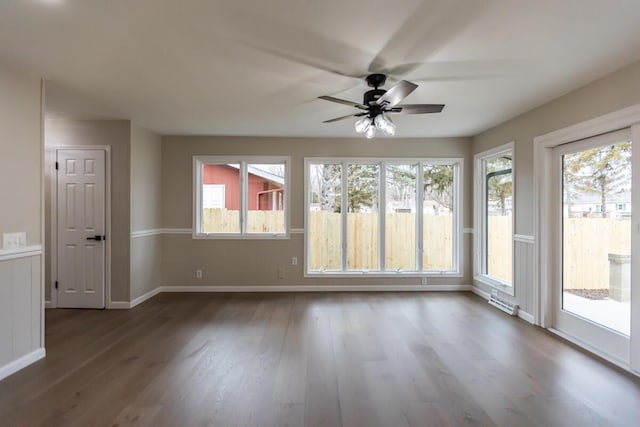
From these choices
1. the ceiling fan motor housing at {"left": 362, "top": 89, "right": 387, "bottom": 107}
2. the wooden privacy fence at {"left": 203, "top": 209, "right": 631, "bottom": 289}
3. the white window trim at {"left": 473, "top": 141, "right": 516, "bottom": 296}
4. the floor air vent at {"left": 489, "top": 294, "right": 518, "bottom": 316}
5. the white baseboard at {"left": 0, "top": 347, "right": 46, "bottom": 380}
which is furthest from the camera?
the wooden privacy fence at {"left": 203, "top": 209, "right": 631, "bottom": 289}

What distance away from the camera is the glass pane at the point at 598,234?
9.40ft

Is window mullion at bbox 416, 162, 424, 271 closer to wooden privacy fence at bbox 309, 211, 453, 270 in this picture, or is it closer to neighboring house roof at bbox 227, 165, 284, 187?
wooden privacy fence at bbox 309, 211, 453, 270

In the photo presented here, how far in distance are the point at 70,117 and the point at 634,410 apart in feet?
20.2

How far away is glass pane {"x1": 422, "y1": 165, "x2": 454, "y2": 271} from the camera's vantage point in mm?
5402

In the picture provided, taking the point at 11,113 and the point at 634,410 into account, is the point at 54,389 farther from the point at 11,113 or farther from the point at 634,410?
the point at 634,410

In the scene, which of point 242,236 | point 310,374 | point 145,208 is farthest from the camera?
point 242,236

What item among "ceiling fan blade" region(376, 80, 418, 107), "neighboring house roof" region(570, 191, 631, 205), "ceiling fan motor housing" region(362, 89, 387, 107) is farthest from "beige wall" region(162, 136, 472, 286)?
"ceiling fan blade" region(376, 80, 418, 107)

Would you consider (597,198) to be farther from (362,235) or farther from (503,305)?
(362,235)

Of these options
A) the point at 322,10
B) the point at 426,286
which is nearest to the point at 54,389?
the point at 322,10

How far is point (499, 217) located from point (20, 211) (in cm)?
541

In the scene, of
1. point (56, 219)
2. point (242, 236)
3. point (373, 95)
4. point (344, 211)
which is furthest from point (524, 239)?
point (56, 219)

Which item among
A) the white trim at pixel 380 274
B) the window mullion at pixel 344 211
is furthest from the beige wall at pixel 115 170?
the window mullion at pixel 344 211

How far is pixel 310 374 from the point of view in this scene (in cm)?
263

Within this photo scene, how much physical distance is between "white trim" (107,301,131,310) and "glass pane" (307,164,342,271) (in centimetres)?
264
